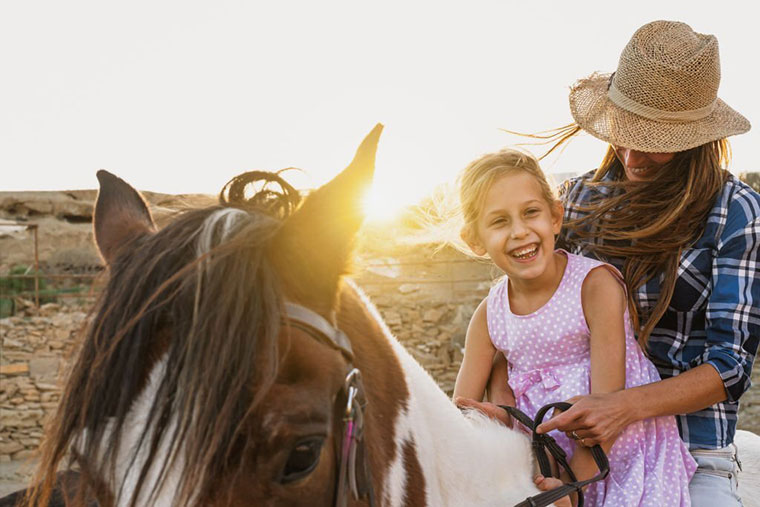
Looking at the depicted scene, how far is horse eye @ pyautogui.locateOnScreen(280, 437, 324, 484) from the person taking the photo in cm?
113

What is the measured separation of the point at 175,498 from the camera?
1.05m

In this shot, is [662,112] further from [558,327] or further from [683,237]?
[558,327]

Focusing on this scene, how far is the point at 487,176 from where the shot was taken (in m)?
2.10

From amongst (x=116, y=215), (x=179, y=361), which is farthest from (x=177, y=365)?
(x=116, y=215)

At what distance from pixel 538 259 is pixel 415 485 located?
2.96 feet

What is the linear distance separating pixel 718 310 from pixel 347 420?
1.41m

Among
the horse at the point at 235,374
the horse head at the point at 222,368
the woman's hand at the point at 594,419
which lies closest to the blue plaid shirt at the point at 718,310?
the woman's hand at the point at 594,419

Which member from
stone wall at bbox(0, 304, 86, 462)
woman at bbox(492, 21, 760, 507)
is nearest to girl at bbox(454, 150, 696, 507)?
woman at bbox(492, 21, 760, 507)

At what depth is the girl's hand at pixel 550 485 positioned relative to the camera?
1.77 m

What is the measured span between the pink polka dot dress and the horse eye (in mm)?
1075

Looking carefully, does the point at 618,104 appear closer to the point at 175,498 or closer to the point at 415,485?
the point at 415,485

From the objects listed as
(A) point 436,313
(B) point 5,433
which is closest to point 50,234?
(B) point 5,433

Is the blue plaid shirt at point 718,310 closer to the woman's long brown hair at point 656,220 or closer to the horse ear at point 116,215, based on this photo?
the woman's long brown hair at point 656,220

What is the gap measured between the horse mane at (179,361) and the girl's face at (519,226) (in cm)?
104
